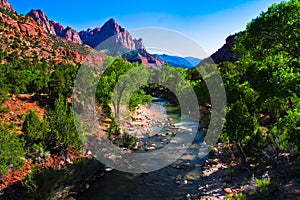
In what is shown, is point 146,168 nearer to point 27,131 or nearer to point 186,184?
point 186,184

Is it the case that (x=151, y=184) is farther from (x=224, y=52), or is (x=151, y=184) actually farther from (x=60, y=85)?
(x=224, y=52)

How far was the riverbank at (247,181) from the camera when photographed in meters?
12.9

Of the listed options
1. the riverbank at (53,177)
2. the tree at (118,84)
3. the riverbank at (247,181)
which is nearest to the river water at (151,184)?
the riverbank at (53,177)

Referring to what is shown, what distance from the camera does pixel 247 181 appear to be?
15.6 metres

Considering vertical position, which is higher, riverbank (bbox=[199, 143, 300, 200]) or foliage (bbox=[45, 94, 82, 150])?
foliage (bbox=[45, 94, 82, 150])

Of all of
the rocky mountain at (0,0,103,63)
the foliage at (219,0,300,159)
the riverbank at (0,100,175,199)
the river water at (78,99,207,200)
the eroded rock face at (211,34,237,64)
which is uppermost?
the eroded rock face at (211,34,237,64)

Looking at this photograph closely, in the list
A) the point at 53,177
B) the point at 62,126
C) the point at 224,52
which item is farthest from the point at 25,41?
the point at 224,52

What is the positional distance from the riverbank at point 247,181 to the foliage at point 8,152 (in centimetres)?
1264

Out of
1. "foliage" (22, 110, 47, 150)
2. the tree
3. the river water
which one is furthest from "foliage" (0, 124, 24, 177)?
the tree

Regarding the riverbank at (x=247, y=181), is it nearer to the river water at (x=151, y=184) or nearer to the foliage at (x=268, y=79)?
the river water at (x=151, y=184)

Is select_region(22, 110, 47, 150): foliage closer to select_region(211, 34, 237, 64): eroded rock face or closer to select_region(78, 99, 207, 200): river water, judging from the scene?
select_region(78, 99, 207, 200): river water

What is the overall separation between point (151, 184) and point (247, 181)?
23.5ft

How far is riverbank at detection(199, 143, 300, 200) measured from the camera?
42.5 ft

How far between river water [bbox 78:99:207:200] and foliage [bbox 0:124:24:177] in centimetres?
500
